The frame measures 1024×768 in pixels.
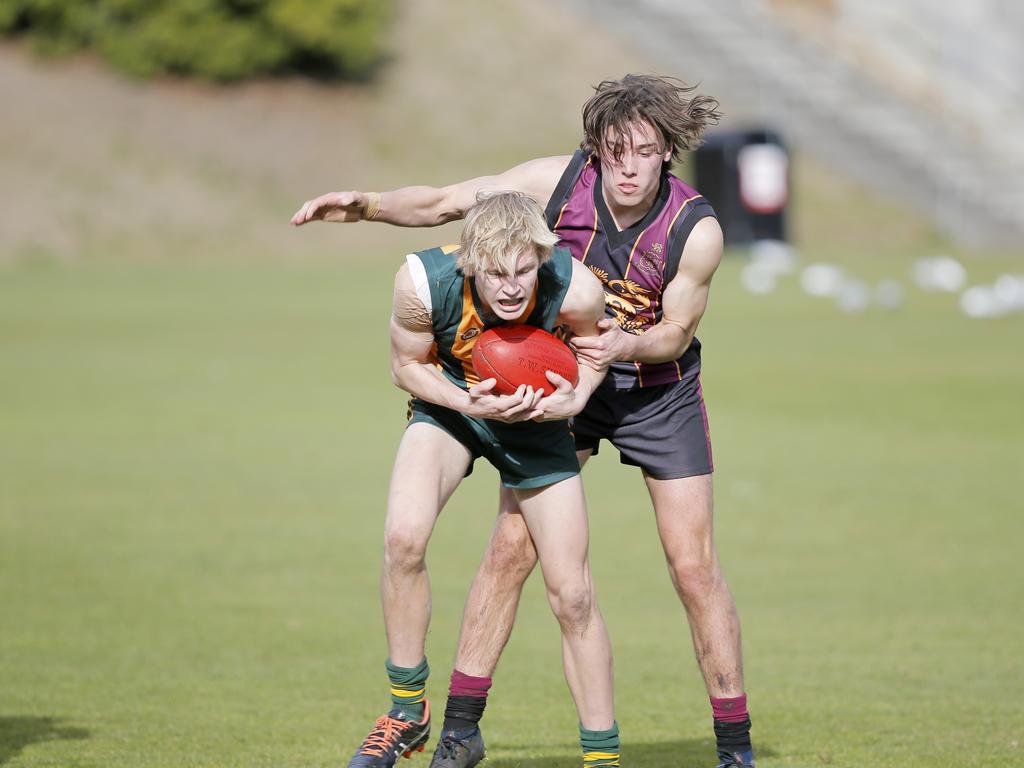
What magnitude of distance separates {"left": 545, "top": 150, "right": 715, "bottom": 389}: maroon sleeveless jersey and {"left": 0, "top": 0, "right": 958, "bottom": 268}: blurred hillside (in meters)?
30.2

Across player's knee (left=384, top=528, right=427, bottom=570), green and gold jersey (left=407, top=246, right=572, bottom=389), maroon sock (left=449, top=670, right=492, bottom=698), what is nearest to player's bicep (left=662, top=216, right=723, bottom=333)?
green and gold jersey (left=407, top=246, right=572, bottom=389)

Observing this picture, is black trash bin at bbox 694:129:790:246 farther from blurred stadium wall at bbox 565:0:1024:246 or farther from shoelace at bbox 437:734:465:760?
shoelace at bbox 437:734:465:760

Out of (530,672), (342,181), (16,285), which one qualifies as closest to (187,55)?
(342,181)

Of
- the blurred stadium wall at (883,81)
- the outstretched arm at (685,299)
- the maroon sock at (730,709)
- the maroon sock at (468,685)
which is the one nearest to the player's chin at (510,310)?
the outstretched arm at (685,299)

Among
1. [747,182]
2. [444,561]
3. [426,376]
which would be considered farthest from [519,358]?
[747,182]

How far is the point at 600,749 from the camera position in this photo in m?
5.68

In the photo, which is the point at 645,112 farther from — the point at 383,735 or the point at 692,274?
the point at 383,735

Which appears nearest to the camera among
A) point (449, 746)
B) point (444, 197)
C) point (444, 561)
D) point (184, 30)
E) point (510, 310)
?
point (510, 310)

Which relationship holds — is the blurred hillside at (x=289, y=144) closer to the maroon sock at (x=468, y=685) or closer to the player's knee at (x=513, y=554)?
the player's knee at (x=513, y=554)

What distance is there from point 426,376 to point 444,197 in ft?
3.00

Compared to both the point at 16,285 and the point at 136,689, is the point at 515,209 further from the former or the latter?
the point at 16,285

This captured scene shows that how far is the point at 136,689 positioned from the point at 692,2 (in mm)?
47882

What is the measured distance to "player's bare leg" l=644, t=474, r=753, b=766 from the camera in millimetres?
6184

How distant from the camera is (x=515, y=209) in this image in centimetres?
544
